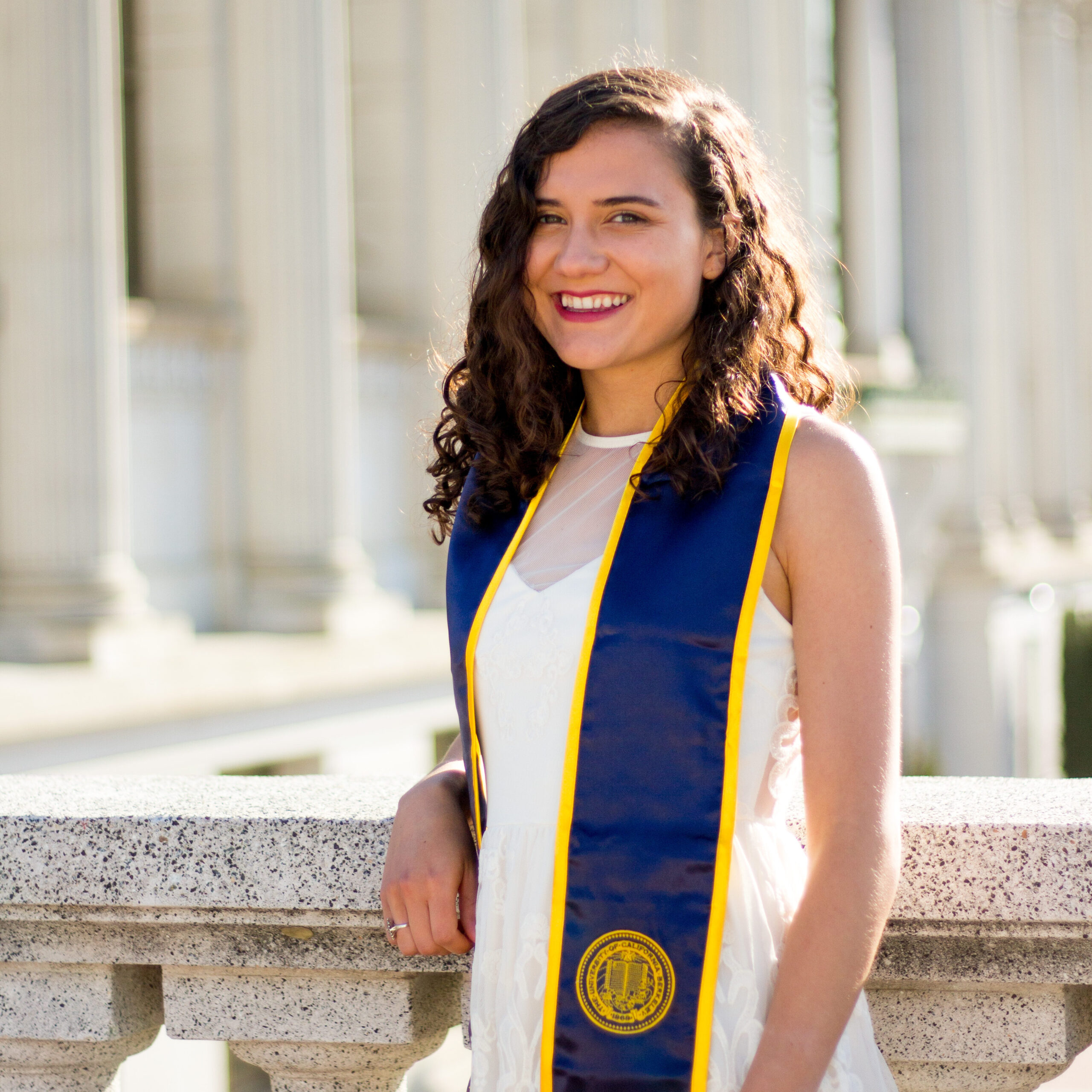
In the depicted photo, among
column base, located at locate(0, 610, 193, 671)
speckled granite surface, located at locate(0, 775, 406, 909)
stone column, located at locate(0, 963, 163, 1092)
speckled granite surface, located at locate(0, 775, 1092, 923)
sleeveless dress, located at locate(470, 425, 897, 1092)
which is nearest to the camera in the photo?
sleeveless dress, located at locate(470, 425, 897, 1092)

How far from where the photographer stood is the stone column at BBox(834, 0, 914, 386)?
22953mm

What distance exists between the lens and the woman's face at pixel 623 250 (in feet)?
7.03

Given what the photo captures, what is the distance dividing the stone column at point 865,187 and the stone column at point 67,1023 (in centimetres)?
2062

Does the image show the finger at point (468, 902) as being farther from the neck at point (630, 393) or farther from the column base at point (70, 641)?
the column base at point (70, 641)

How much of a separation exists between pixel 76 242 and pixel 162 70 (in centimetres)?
300

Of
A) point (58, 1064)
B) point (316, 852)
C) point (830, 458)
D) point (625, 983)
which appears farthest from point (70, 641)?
point (830, 458)

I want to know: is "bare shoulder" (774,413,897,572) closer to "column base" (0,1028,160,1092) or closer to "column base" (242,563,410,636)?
"column base" (0,1028,160,1092)

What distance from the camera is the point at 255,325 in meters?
11.2

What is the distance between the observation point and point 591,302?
7.19 feet

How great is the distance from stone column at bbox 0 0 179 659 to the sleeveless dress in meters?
7.37

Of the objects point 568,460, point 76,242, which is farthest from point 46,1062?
point 76,242

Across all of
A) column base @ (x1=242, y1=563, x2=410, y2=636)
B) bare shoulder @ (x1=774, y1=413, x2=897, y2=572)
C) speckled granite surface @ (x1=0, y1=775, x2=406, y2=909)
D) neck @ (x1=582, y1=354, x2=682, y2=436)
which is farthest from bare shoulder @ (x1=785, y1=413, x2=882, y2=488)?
column base @ (x1=242, y1=563, x2=410, y2=636)

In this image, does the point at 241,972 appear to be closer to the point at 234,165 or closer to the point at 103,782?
the point at 103,782

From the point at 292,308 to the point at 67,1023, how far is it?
Result: 895 cm
